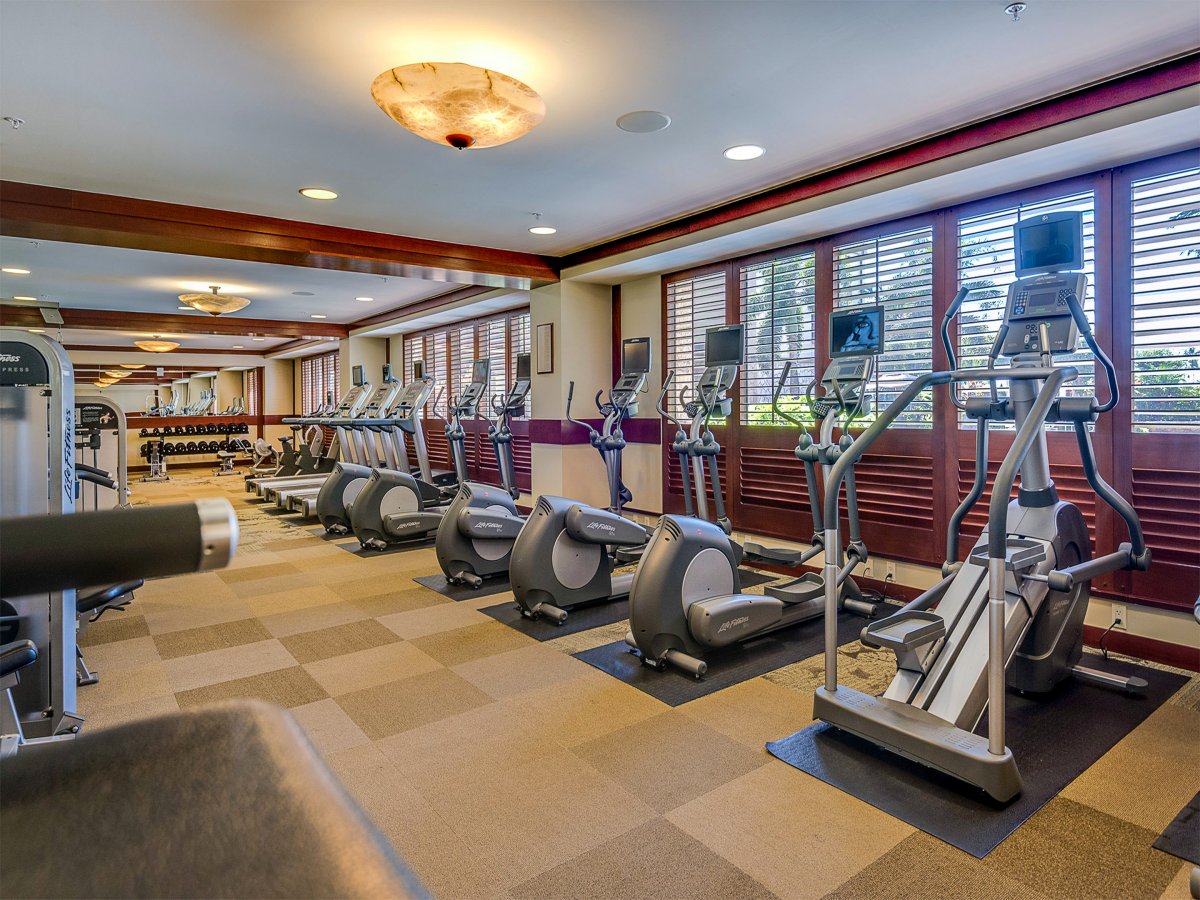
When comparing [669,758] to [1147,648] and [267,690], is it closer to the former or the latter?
[267,690]

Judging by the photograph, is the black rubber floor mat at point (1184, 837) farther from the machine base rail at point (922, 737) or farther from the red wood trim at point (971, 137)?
the red wood trim at point (971, 137)

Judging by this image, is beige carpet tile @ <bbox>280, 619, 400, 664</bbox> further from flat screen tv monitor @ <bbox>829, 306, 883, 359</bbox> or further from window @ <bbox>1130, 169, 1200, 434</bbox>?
window @ <bbox>1130, 169, 1200, 434</bbox>

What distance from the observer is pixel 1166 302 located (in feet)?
11.4

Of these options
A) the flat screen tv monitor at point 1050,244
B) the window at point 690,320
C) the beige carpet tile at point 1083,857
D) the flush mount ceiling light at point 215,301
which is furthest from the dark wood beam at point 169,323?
the beige carpet tile at point 1083,857

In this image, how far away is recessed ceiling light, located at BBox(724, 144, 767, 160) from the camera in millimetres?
4016

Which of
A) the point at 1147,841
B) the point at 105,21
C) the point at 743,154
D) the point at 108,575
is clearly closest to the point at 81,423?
the point at 105,21

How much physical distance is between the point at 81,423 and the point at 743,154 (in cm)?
464

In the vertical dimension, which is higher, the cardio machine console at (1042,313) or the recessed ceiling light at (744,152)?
the recessed ceiling light at (744,152)

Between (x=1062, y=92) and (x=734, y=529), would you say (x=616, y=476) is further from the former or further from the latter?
(x=1062, y=92)

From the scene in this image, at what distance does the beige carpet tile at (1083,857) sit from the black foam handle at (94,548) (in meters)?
2.30

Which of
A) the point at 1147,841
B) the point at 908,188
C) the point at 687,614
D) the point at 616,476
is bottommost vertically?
the point at 1147,841

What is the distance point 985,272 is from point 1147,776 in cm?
282

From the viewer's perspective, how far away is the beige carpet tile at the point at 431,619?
159 inches

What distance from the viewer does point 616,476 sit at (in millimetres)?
6137
